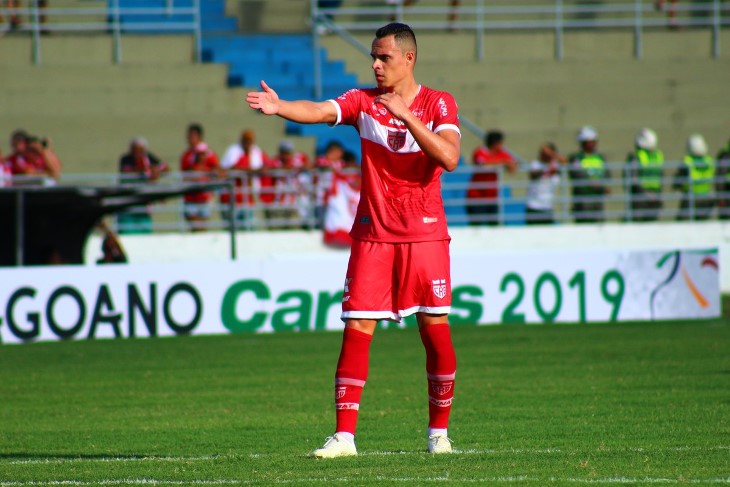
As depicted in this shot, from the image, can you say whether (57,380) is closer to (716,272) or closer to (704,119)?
(716,272)

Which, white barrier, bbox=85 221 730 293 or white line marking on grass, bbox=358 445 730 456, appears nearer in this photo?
white line marking on grass, bbox=358 445 730 456

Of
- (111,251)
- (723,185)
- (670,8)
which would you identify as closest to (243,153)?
(111,251)

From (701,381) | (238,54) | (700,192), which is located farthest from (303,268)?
(238,54)

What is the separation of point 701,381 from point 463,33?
61.1 ft

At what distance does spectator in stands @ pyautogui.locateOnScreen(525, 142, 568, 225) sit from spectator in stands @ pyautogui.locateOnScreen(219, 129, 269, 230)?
4.41 m

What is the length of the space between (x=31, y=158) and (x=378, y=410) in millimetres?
12568

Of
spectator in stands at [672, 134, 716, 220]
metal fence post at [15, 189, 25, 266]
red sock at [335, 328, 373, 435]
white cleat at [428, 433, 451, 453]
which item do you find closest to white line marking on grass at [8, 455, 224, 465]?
red sock at [335, 328, 373, 435]

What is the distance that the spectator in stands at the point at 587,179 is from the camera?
22359 mm

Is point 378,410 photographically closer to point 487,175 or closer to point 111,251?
point 111,251

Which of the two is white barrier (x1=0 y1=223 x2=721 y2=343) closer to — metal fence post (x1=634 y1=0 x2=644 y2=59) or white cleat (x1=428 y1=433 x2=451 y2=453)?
white cleat (x1=428 y1=433 x2=451 y2=453)

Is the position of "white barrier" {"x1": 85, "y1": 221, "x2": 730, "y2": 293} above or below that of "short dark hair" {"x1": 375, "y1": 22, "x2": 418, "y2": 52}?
below

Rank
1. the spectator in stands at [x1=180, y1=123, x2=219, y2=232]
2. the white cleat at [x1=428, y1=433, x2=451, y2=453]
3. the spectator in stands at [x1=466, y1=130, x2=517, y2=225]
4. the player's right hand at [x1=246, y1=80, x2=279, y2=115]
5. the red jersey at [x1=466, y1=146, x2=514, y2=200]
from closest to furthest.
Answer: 1. the player's right hand at [x1=246, y1=80, x2=279, y2=115]
2. the white cleat at [x1=428, y1=433, x2=451, y2=453]
3. the spectator in stands at [x1=180, y1=123, x2=219, y2=232]
4. the spectator in stands at [x1=466, y1=130, x2=517, y2=225]
5. the red jersey at [x1=466, y1=146, x2=514, y2=200]

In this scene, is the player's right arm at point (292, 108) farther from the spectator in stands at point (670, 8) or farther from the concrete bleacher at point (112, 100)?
the spectator in stands at point (670, 8)

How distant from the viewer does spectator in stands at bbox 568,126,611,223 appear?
22359 millimetres
